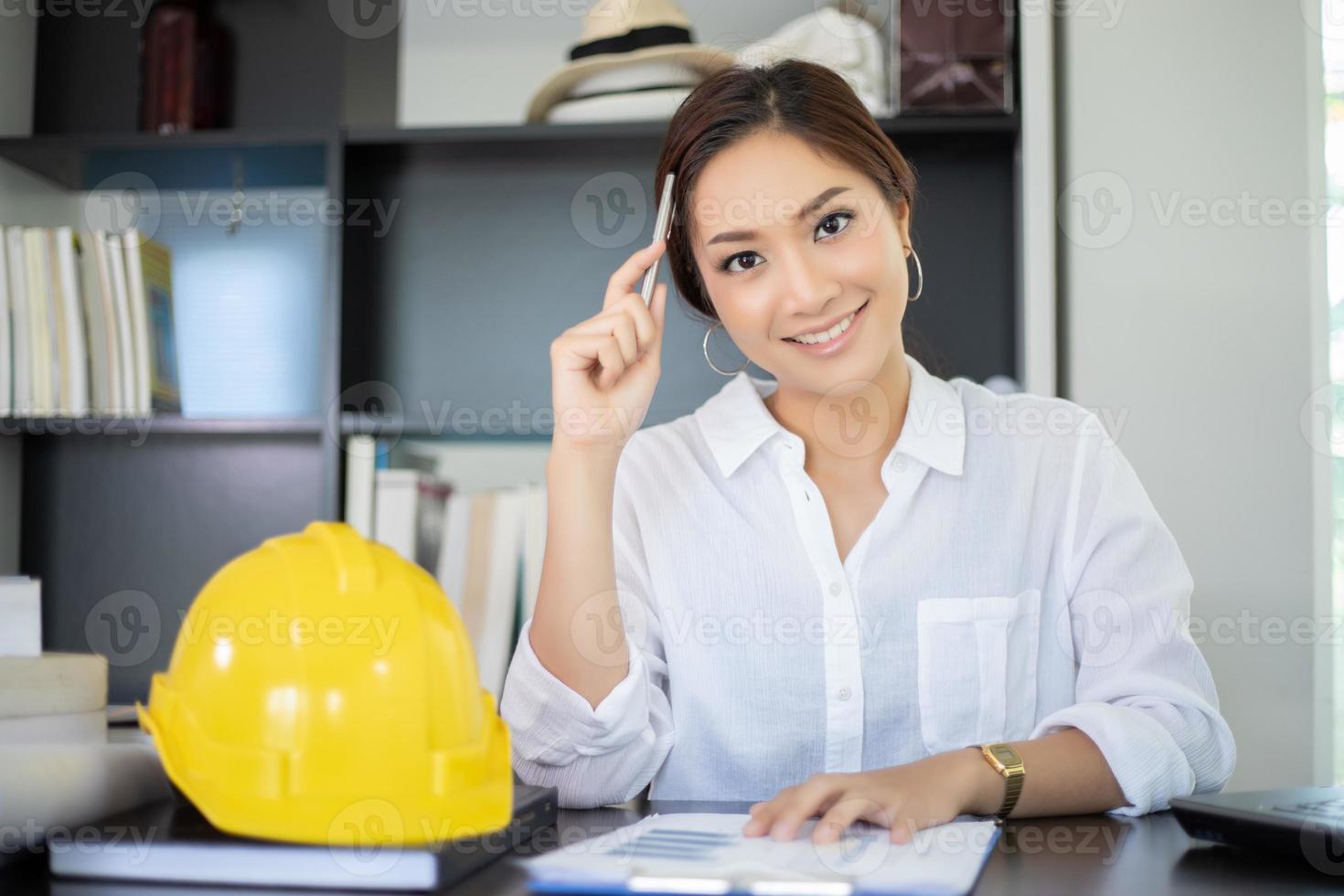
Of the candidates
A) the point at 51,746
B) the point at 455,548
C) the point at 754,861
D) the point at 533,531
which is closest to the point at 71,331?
the point at 455,548

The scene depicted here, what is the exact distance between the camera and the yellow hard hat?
572 millimetres

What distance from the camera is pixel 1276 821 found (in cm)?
67

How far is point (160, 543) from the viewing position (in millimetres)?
2244

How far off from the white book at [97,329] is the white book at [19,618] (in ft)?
4.72

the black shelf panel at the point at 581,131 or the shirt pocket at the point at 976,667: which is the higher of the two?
the black shelf panel at the point at 581,131

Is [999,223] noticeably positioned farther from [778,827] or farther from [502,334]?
[778,827]

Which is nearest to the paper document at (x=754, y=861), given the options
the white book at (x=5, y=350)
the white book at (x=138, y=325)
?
the white book at (x=138, y=325)

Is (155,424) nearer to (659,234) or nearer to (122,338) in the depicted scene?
(122,338)

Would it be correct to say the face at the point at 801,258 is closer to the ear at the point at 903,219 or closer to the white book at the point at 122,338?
the ear at the point at 903,219

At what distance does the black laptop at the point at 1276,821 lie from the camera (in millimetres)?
655

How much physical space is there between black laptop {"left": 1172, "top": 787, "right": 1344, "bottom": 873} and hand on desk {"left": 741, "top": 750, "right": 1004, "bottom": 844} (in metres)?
0.15

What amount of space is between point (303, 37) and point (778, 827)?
1.98 m

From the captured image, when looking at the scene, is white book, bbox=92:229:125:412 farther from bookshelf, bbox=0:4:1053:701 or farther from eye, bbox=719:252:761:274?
eye, bbox=719:252:761:274

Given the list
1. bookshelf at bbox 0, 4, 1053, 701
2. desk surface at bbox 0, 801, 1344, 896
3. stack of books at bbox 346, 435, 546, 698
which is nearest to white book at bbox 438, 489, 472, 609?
stack of books at bbox 346, 435, 546, 698
